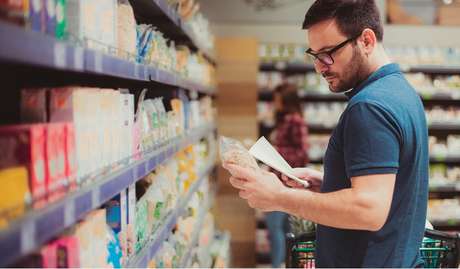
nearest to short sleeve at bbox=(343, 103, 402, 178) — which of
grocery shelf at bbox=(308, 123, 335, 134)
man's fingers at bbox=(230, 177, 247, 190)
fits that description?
man's fingers at bbox=(230, 177, 247, 190)

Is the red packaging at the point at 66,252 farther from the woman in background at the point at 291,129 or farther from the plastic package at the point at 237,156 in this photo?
the woman in background at the point at 291,129

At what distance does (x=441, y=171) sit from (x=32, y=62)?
6377 millimetres

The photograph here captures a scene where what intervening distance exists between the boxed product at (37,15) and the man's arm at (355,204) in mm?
909

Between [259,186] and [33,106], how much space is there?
0.76 meters

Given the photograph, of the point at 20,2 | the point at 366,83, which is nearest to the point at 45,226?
the point at 20,2

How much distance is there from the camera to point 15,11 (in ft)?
3.52

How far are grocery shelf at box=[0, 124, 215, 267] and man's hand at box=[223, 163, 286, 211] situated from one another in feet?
1.29

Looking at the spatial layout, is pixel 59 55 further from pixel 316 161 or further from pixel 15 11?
pixel 316 161

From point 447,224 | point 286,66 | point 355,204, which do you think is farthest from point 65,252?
point 447,224

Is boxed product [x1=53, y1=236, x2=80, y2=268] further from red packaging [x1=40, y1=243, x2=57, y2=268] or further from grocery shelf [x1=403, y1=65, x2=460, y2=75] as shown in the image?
grocery shelf [x1=403, y1=65, x2=460, y2=75]

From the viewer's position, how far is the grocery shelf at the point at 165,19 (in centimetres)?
275

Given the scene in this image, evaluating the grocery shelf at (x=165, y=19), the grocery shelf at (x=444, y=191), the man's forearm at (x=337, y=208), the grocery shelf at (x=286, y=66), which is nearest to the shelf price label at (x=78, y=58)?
the man's forearm at (x=337, y=208)

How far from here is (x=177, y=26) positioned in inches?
131

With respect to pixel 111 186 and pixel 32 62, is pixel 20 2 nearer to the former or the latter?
pixel 32 62
